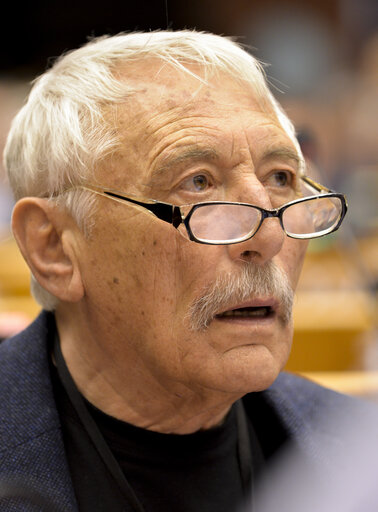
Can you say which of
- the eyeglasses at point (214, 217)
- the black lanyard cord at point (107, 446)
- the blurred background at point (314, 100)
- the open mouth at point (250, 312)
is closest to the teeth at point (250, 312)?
the open mouth at point (250, 312)

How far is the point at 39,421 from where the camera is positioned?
1.20 meters

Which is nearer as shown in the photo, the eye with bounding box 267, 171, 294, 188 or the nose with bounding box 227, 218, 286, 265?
the nose with bounding box 227, 218, 286, 265

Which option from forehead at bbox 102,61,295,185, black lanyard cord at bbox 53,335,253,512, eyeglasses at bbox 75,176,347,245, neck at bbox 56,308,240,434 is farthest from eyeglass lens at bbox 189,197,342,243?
black lanyard cord at bbox 53,335,253,512

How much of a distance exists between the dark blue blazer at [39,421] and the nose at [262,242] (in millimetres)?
468

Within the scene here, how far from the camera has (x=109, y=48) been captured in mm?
1312

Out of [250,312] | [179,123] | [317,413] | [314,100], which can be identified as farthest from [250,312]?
[314,100]

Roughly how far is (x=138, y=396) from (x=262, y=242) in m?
0.42

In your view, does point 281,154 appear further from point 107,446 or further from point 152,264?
point 107,446

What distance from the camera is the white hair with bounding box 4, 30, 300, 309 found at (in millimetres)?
1236

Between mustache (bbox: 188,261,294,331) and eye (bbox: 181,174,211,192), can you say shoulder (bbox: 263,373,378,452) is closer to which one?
mustache (bbox: 188,261,294,331)

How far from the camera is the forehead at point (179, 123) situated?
1175 mm

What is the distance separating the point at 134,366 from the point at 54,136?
49 cm

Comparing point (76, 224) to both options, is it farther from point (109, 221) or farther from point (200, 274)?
point (200, 274)

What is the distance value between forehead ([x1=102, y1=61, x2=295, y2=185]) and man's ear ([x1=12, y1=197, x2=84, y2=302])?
0.18 metres
